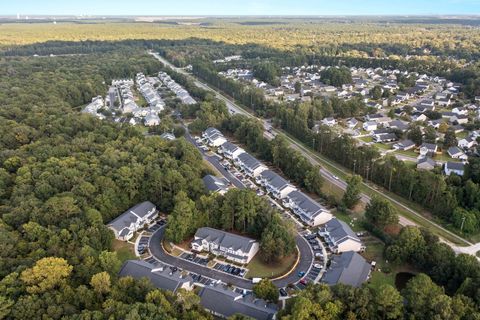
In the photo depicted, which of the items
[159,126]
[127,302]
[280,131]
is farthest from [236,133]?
[127,302]

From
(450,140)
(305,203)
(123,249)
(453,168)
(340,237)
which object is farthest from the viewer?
(450,140)

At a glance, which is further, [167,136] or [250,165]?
[167,136]

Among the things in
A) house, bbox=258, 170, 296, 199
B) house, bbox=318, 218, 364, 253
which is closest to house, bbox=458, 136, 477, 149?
house, bbox=258, 170, 296, 199

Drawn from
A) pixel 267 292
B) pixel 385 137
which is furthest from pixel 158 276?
pixel 385 137

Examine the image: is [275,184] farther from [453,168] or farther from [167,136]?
[167,136]

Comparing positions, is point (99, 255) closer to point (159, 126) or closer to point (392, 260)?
point (392, 260)
